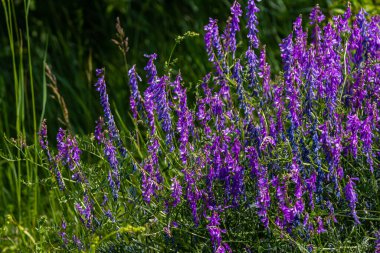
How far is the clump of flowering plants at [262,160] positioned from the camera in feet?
8.14

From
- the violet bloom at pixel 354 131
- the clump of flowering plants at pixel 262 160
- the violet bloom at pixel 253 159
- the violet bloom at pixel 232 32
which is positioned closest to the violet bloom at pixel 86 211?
the clump of flowering plants at pixel 262 160

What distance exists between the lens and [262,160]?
2590mm

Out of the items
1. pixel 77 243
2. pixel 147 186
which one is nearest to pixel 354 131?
pixel 147 186

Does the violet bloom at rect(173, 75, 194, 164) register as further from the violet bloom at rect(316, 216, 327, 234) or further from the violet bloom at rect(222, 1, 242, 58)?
the violet bloom at rect(316, 216, 327, 234)

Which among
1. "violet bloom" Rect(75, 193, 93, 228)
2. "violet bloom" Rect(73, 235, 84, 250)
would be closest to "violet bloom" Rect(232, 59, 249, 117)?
"violet bloom" Rect(75, 193, 93, 228)

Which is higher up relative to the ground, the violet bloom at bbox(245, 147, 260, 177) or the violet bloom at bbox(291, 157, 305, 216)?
the violet bloom at bbox(245, 147, 260, 177)

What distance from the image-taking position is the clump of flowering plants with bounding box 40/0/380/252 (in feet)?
8.14

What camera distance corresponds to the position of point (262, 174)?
252 cm

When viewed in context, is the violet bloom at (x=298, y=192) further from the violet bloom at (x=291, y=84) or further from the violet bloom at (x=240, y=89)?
the violet bloom at (x=240, y=89)

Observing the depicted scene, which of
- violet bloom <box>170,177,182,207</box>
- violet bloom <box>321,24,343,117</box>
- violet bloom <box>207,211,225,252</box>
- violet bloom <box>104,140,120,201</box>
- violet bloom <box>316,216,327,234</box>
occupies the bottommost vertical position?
violet bloom <box>316,216,327,234</box>

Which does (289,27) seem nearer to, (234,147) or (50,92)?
(50,92)

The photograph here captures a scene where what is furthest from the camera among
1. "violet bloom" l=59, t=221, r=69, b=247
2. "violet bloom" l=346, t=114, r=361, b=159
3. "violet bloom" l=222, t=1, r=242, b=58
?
"violet bloom" l=59, t=221, r=69, b=247

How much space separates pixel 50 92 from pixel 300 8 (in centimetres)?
195

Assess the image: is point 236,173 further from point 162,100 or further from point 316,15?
Answer: point 316,15
